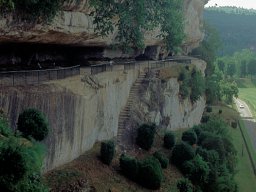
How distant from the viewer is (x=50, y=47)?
1035 inches

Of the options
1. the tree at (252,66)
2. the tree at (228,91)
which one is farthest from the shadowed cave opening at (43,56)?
the tree at (252,66)

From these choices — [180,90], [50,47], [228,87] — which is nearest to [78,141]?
[50,47]

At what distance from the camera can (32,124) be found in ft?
53.7

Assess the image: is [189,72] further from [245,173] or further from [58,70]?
[58,70]

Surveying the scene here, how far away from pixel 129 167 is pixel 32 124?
8857 mm

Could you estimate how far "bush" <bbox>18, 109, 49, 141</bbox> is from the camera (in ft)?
53.7

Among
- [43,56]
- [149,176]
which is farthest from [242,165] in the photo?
[43,56]

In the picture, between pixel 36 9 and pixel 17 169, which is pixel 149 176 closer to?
pixel 36 9

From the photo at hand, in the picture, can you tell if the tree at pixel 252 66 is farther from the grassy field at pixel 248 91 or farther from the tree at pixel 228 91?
the tree at pixel 228 91

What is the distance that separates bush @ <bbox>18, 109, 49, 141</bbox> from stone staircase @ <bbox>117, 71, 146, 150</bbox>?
11.8m

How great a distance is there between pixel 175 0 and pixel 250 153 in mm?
24802

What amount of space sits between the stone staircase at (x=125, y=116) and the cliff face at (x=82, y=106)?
401mm

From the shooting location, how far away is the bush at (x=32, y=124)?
16359 millimetres

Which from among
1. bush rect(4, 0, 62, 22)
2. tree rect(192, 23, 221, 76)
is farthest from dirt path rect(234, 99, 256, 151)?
bush rect(4, 0, 62, 22)
